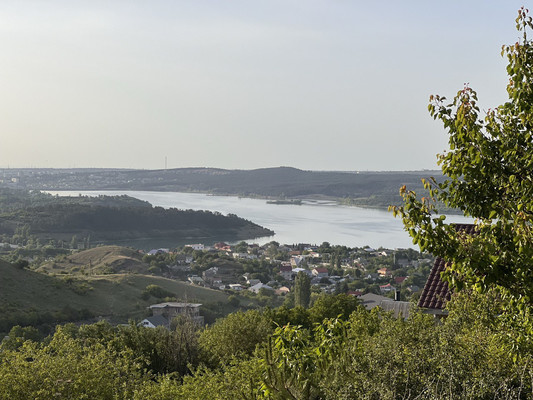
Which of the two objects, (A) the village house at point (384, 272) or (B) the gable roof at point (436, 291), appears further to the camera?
(A) the village house at point (384, 272)

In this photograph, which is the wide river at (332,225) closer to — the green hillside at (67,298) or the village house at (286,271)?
the village house at (286,271)

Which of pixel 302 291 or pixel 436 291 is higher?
pixel 436 291

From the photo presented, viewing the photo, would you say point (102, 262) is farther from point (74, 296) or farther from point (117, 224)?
point (117, 224)

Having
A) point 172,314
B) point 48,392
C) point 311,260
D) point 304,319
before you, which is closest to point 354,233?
point 311,260

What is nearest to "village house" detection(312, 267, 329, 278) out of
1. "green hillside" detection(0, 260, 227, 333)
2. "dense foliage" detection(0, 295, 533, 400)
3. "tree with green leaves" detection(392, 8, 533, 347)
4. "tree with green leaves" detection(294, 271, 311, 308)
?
"green hillside" detection(0, 260, 227, 333)

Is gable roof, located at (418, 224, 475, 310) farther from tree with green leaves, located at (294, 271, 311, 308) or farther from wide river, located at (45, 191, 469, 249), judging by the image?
wide river, located at (45, 191, 469, 249)

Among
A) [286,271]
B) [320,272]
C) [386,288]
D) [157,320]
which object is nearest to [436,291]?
[157,320]

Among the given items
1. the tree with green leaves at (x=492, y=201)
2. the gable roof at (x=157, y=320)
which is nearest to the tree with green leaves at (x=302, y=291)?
the gable roof at (x=157, y=320)

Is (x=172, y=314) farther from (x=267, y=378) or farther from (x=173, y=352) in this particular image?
(x=267, y=378)

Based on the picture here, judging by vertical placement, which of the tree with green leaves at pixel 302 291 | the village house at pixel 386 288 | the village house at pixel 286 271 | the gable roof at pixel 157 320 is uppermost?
the tree with green leaves at pixel 302 291
